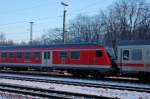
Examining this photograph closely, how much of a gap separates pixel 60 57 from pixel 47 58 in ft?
6.50

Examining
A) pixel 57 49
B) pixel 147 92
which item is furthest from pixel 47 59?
pixel 147 92

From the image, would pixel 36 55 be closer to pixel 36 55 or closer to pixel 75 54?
pixel 36 55

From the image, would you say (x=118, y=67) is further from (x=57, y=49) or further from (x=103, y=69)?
(x=57, y=49)

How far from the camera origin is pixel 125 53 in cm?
2675

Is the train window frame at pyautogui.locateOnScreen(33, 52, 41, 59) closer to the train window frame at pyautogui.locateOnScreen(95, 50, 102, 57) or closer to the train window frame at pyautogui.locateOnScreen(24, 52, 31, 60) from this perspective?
the train window frame at pyautogui.locateOnScreen(24, 52, 31, 60)

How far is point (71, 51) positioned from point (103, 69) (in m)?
3.93

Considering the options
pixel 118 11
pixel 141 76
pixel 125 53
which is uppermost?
pixel 118 11

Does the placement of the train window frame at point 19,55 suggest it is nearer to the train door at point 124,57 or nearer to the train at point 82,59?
the train at point 82,59

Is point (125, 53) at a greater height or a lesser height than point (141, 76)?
greater

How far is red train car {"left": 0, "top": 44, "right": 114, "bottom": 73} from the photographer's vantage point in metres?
29.4

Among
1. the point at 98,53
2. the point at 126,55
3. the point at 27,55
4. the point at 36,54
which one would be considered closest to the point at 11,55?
the point at 27,55

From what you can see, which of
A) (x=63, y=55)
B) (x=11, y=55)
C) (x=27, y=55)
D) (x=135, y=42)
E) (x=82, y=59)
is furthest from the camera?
(x=11, y=55)

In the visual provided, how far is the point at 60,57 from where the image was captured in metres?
32.5

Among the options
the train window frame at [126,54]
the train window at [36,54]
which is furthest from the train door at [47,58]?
the train window frame at [126,54]
